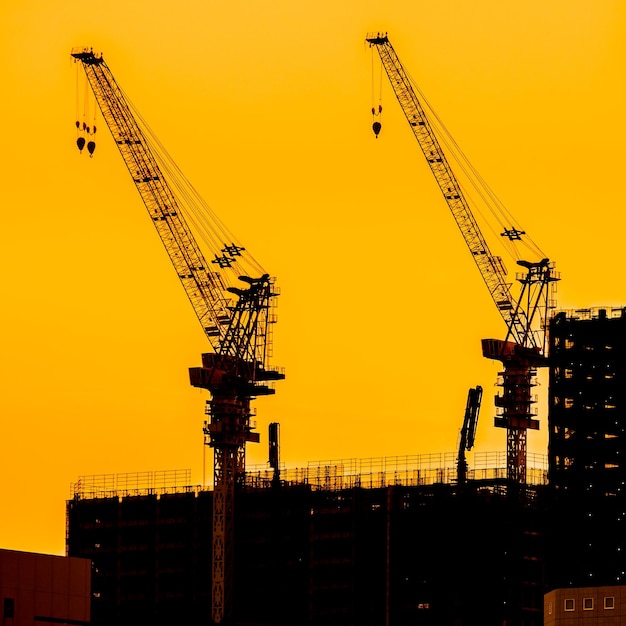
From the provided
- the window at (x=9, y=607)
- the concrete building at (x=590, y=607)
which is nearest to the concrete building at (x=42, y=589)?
the window at (x=9, y=607)

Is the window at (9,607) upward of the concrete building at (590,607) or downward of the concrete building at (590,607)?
downward

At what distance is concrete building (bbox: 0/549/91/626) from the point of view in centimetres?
14638

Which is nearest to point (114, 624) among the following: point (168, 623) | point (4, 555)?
point (168, 623)

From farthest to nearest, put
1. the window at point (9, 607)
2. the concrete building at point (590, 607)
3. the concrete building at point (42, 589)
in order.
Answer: the concrete building at point (590, 607), the concrete building at point (42, 589), the window at point (9, 607)

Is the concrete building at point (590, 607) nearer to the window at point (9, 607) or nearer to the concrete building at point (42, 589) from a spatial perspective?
the concrete building at point (42, 589)

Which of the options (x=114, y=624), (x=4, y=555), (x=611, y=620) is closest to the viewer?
(x=4, y=555)

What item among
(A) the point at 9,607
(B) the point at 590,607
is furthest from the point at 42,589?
(B) the point at 590,607

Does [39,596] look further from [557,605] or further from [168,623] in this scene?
[557,605]

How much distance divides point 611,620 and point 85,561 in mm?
52115

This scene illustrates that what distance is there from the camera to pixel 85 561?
497ft

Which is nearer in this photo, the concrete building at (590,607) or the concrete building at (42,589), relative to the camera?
the concrete building at (42,589)

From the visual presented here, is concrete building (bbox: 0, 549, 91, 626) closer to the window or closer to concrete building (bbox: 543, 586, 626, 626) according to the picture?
the window

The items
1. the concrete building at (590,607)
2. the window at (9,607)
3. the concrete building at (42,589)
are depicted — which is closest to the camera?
the window at (9,607)

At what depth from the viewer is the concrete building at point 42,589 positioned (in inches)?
5763
